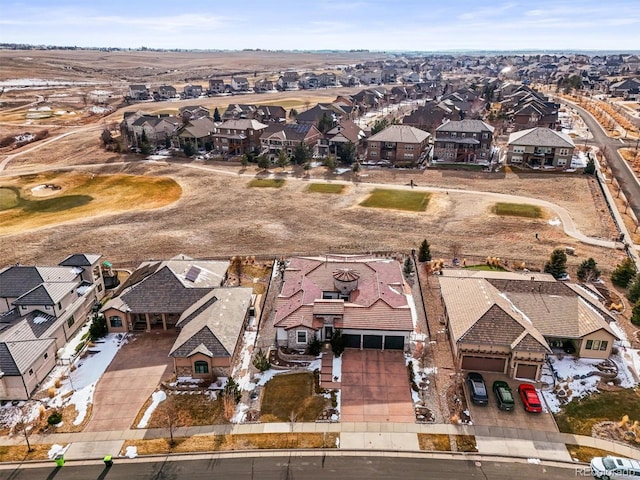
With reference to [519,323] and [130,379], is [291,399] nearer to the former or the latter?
[130,379]

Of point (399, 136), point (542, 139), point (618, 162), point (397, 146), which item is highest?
point (542, 139)

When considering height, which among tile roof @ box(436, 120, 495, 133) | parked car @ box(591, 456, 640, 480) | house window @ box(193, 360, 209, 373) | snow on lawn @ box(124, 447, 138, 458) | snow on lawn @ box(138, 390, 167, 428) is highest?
tile roof @ box(436, 120, 495, 133)

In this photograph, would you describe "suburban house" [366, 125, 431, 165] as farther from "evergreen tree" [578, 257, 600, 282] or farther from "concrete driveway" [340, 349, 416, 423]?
"concrete driveway" [340, 349, 416, 423]

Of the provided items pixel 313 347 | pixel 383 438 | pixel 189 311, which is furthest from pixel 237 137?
pixel 383 438

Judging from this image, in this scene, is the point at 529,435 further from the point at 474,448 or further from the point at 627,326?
the point at 627,326

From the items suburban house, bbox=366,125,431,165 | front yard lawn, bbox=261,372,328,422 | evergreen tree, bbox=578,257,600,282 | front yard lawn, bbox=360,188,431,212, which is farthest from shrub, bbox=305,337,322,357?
suburban house, bbox=366,125,431,165

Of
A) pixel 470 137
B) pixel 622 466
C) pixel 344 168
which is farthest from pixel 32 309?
pixel 470 137

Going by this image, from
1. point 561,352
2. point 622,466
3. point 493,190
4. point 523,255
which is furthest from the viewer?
point 493,190
